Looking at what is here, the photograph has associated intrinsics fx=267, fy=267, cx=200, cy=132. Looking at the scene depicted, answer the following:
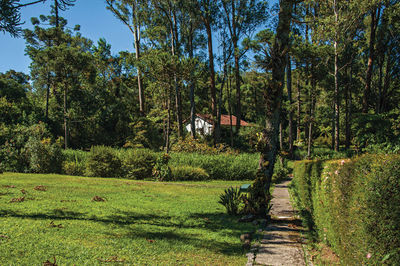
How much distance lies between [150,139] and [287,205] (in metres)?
21.8

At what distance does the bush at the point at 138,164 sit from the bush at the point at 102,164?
1.69 feet

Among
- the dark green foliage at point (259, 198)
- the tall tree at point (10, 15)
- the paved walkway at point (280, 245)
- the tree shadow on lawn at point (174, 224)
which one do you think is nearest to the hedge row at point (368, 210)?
the paved walkway at point (280, 245)

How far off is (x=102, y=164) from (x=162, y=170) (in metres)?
3.51

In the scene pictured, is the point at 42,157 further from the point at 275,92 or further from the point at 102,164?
the point at 275,92

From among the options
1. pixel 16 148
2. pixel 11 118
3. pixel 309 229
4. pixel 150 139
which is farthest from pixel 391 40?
pixel 11 118

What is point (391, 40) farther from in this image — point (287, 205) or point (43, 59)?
point (43, 59)

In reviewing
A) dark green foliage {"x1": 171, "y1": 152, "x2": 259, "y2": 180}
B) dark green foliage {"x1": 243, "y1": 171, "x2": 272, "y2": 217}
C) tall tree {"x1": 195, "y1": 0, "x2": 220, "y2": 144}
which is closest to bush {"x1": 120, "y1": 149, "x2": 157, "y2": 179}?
dark green foliage {"x1": 171, "y1": 152, "x2": 259, "y2": 180}

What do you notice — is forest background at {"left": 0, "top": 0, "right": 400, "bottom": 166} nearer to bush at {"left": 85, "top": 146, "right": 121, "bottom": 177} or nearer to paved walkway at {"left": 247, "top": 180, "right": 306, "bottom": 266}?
bush at {"left": 85, "top": 146, "right": 121, "bottom": 177}

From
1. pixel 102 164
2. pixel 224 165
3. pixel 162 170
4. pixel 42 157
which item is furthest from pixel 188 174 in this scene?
pixel 42 157

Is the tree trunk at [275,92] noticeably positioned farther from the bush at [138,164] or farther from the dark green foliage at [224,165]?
the bush at [138,164]

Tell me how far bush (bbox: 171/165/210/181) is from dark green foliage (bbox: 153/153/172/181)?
0.36 m

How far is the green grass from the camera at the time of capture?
12.6 ft

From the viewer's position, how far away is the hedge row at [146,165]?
14.8m

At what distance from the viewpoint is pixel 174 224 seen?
584 cm
